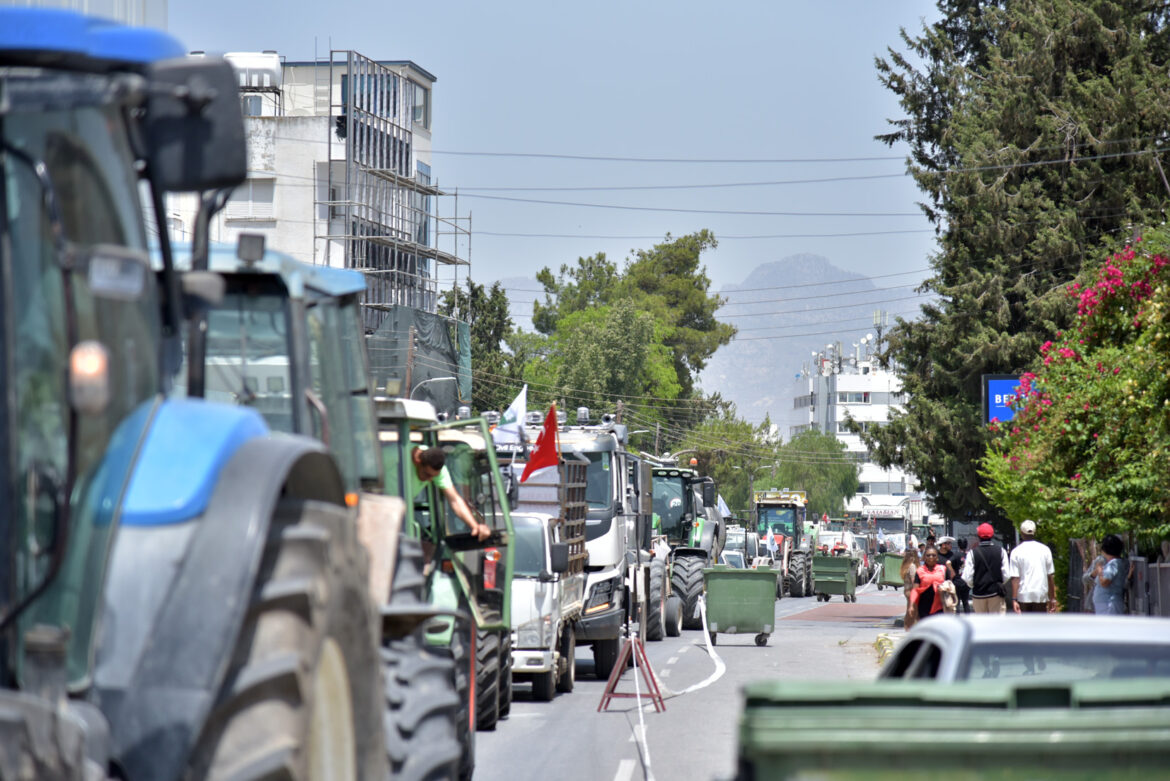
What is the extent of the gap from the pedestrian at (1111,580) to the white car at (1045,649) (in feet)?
38.4

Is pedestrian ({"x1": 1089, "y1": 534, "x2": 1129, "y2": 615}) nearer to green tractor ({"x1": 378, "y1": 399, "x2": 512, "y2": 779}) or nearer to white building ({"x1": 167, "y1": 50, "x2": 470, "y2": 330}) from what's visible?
green tractor ({"x1": 378, "y1": 399, "x2": 512, "y2": 779})

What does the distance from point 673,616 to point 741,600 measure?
305cm

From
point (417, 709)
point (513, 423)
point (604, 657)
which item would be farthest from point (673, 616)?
point (417, 709)

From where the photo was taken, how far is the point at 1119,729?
4379 millimetres

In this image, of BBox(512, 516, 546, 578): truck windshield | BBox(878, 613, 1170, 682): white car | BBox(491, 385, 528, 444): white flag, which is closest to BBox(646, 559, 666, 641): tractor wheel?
BBox(491, 385, 528, 444): white flag

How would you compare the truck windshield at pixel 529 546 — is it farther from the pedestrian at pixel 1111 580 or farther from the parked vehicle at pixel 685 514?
the parked vehicle at pixel 685 514

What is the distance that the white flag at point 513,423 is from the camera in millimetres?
19078

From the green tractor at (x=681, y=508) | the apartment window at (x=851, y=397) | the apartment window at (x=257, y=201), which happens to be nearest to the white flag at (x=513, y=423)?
the green tractor at (x=681, y=508)

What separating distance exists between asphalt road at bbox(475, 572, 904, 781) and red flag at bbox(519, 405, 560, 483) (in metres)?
2.64

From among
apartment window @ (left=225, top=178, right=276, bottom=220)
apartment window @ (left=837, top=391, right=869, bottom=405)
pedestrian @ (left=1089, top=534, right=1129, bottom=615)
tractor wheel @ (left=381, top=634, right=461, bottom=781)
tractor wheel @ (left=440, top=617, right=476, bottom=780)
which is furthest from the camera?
apartment window @ (left=837, top=391, right=869, bottom=405)

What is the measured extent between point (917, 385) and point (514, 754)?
27.0 m

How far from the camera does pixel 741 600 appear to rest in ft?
86.4

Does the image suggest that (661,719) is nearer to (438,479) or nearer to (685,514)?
(438,479)

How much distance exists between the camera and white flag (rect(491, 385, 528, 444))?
19.1m
